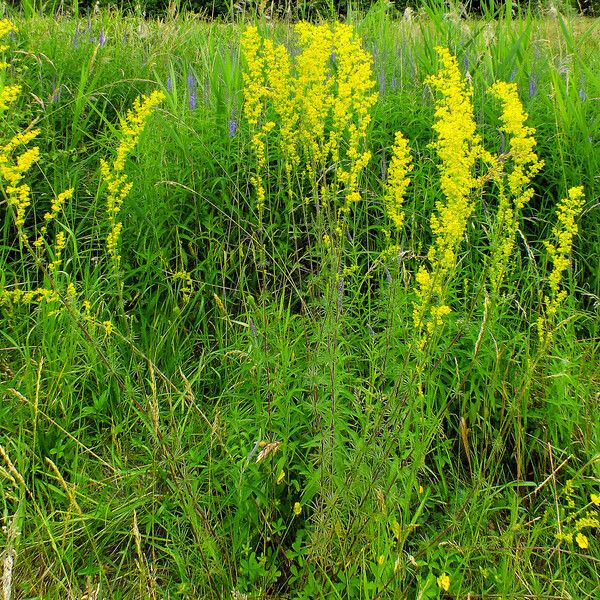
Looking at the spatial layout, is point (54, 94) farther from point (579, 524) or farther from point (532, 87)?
point (579, 524)

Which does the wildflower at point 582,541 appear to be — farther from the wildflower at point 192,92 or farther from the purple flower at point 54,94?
the purple flower at point 54,94

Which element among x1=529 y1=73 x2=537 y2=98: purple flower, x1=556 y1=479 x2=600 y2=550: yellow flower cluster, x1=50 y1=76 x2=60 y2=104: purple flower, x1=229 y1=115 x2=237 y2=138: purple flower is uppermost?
x1=529 y1=73 x2=537 y2=98: purple flower

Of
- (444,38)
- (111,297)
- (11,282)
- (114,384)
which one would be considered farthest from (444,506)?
(444,38)

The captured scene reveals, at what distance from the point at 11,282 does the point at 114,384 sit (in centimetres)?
77

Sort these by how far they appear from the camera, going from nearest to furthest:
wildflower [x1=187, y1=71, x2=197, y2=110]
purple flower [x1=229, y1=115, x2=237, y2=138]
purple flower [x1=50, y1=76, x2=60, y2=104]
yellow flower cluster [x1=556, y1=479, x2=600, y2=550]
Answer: yellow flower cluster [x1=556, y1=479, x2=600, y2=550], purple flower [x1=229, y1=115, x2=237, y2=138], wildflower [x1=187, y1=71, x2=197, y2=110], purple flower [x1=50, y1=76, x2=60, y2=104]

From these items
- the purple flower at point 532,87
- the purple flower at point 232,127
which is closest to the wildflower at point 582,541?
the purple flower at point 232,127

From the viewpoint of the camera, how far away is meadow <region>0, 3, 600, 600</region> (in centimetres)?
163

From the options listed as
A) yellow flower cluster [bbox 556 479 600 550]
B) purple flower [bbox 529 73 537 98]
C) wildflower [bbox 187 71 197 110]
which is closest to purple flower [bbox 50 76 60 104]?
wildflower [bbox 187 71 197 110]

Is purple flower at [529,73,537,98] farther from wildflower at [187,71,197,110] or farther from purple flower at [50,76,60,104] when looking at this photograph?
purple flower at [50,76,60,104]

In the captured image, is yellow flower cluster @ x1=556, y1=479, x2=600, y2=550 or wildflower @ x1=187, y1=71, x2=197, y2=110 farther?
wildflower @ x1=187, y1=71, x2=197, y2=110

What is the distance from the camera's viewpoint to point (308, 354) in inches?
76.1

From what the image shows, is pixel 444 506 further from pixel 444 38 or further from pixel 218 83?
pixel 444 38

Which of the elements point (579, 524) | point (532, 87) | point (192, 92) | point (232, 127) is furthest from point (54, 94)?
point (579, 524)

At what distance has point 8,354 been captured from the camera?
2295mm
